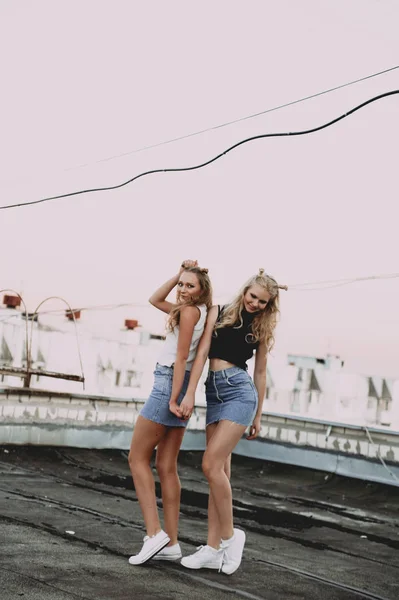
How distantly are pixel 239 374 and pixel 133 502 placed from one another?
2.74m

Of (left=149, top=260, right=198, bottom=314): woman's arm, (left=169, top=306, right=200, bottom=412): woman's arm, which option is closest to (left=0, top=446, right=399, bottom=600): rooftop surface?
(left=169, top=306, right=200, bottom=412): woman's arm

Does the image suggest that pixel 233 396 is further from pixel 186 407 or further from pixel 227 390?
pixel 186 407

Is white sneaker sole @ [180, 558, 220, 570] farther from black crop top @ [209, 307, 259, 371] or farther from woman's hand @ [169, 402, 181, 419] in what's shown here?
black crop top @ [209, 307, 259, 371]

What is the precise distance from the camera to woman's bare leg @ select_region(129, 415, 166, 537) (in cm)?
411

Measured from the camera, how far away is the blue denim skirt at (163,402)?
13.4 feet

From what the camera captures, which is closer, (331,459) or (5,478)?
(5,478)

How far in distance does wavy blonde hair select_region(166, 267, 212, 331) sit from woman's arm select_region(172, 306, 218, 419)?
0.28ft

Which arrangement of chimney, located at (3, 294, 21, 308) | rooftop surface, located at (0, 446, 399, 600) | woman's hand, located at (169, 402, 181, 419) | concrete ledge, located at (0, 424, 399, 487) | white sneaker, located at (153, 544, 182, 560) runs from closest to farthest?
rooftop surface, located at (0, 446, 399, 600)
woman's hand, located at (169, 402, 181, 419)
white sneaker, located at (153, 544, 182, 560)
concrete ledge, located at (0, 424, 399, 487)
chimney, located at (3, 294, 21, 308)

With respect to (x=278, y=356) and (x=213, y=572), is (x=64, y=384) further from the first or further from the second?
(x=213, y=572)

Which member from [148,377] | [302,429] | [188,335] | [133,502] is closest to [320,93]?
[302,429]

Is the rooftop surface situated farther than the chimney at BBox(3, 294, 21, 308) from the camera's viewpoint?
No

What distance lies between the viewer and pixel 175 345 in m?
4.17

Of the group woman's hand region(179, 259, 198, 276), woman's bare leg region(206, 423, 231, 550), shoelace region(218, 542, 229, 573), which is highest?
woman's hand region(179, 259, 198, 276)

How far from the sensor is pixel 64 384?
56.3ft
